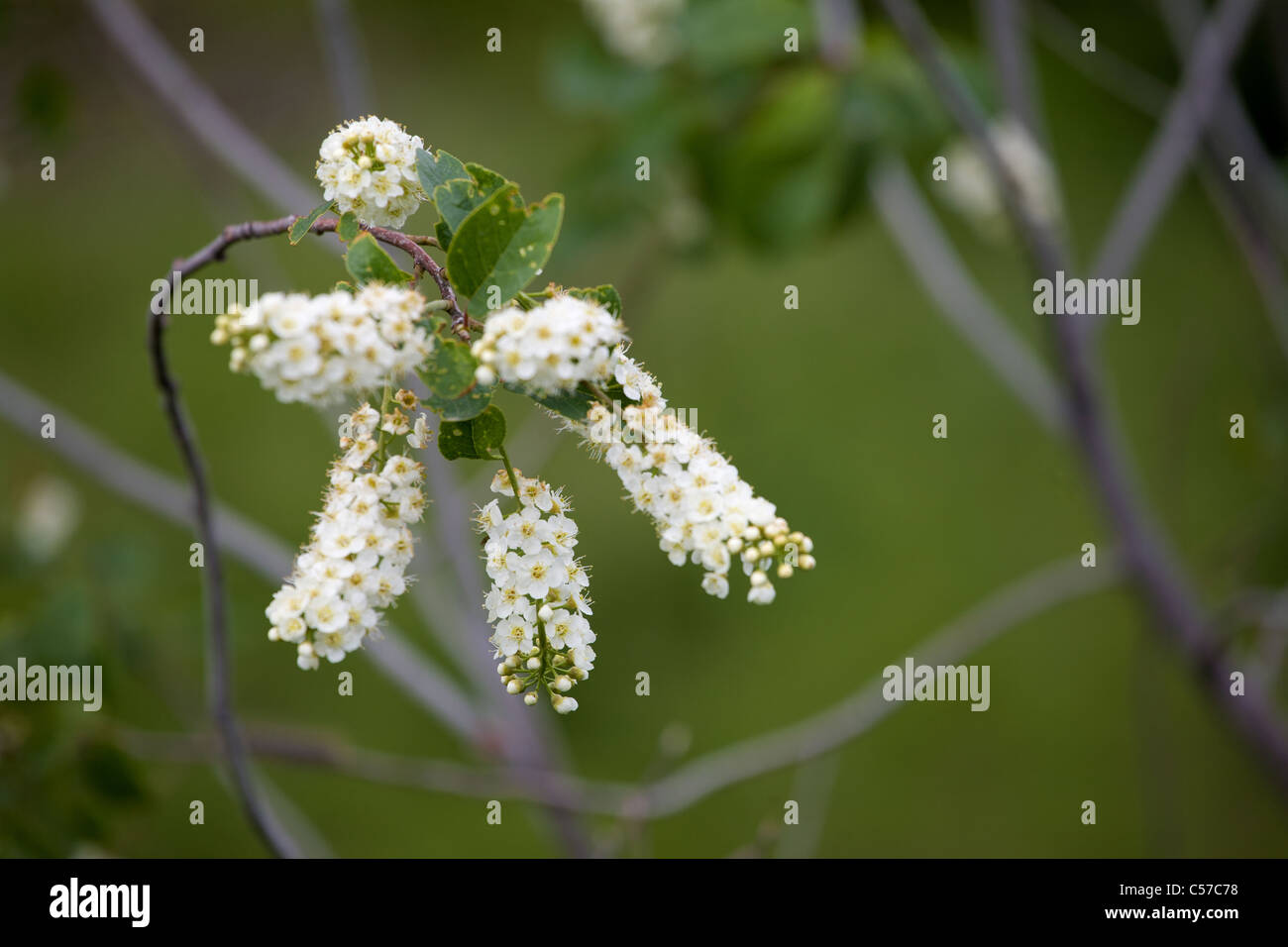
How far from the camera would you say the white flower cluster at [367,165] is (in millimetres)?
667

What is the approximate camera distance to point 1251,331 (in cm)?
314

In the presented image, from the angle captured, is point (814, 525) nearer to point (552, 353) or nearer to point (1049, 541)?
point (1049, 541)

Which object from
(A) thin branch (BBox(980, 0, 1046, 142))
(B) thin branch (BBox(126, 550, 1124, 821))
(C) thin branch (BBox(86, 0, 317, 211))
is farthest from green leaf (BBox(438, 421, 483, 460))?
(A) thin branch (BBox(980, 0, 1046, 142))

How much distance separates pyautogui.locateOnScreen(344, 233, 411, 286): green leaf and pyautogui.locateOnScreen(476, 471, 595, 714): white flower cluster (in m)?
0.15

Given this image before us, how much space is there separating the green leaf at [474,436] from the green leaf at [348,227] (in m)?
0.14

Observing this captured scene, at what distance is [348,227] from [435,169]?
71 mm

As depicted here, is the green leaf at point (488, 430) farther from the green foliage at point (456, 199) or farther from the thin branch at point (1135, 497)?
the thin branch at point (1135, 497)

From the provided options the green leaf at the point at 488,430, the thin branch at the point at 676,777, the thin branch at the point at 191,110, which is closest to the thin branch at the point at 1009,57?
the thin branch at the point at 676,777

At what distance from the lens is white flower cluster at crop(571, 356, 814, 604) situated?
663 mm

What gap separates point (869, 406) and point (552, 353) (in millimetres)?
2762

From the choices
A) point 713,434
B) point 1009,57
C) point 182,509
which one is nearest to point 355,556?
point 182,509

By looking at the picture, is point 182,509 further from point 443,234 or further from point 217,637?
point 443,234

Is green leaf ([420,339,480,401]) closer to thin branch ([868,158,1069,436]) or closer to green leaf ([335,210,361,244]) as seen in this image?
green leaf ([335,210,361,244])
